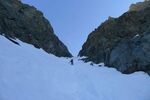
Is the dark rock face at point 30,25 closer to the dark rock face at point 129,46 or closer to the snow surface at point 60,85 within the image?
the dark rock face at point 129,46

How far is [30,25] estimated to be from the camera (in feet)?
240

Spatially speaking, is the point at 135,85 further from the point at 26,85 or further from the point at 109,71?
the point at 26,85

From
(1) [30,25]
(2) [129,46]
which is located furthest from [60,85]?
(1) [30,25]

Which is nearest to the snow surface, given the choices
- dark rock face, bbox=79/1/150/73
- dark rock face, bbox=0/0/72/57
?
dark rock face, bbox=79/1/150/73

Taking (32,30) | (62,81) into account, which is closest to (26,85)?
(62,81)

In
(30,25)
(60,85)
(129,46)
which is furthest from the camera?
(30,25)

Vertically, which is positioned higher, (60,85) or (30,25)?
(30,25)

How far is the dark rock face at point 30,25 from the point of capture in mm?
63184

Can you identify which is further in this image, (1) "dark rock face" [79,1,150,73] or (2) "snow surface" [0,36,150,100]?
(1) "dark rock face" [79,1,150,73]

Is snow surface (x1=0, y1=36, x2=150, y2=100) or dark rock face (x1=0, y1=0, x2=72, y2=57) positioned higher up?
dark rock face (x1=0, y1=0, x2=72, y2=57)

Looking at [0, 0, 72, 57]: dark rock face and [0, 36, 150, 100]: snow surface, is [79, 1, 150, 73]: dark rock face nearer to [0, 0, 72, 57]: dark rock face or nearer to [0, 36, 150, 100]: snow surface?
[0, 36, 150, 100]: snow surface

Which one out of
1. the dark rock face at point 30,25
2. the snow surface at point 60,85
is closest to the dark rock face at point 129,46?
the snow surface at point 60,85

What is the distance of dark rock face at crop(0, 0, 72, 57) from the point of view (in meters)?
63.2

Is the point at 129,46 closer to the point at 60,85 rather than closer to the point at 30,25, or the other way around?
the point at 60,85
